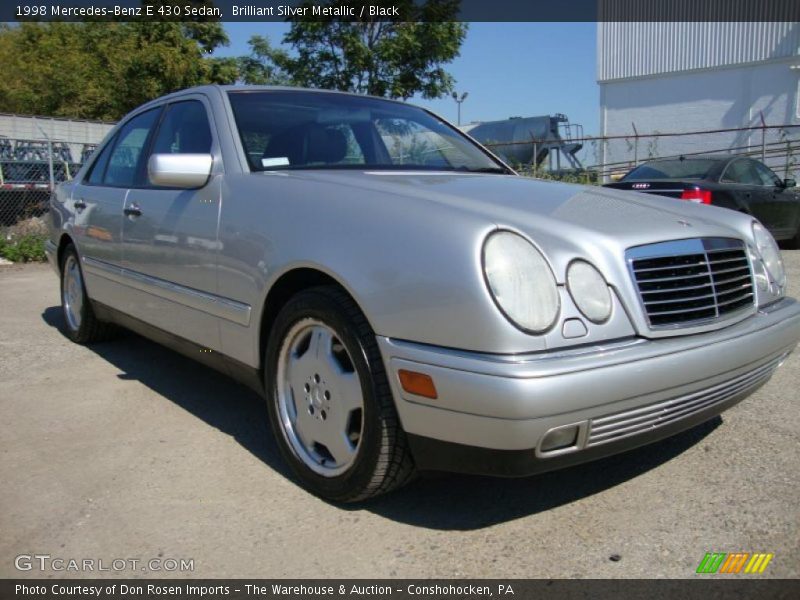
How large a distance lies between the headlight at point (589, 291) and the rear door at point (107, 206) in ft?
9.17

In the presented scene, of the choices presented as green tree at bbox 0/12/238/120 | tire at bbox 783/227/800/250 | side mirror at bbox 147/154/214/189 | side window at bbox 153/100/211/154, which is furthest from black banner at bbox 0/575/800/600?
green tree at bbox 0/12/238/120

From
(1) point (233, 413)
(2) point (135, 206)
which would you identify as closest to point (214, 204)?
(2) point (135, 206)

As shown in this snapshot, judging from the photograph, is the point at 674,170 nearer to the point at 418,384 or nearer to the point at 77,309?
the point at 77,309

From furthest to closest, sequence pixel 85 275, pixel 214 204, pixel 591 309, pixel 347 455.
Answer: pixel 85 275 < pixel 214 204 < pixel 347 455 < pixel 591 309

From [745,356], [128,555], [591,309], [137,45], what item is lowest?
[128,555]

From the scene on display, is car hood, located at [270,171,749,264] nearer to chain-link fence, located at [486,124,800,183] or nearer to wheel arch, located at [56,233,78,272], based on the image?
wheel arch, located at [56,233,78,272]

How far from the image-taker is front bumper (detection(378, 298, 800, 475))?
2.10m

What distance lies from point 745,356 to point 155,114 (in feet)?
11.2

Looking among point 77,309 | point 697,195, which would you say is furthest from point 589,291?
point 697,195

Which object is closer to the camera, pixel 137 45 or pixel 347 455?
pixel 347 455

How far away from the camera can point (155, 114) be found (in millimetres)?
4254

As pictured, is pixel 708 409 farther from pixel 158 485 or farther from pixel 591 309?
pixel 158 485

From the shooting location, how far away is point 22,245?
10.4 meters

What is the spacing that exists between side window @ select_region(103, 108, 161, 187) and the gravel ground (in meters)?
1.42
